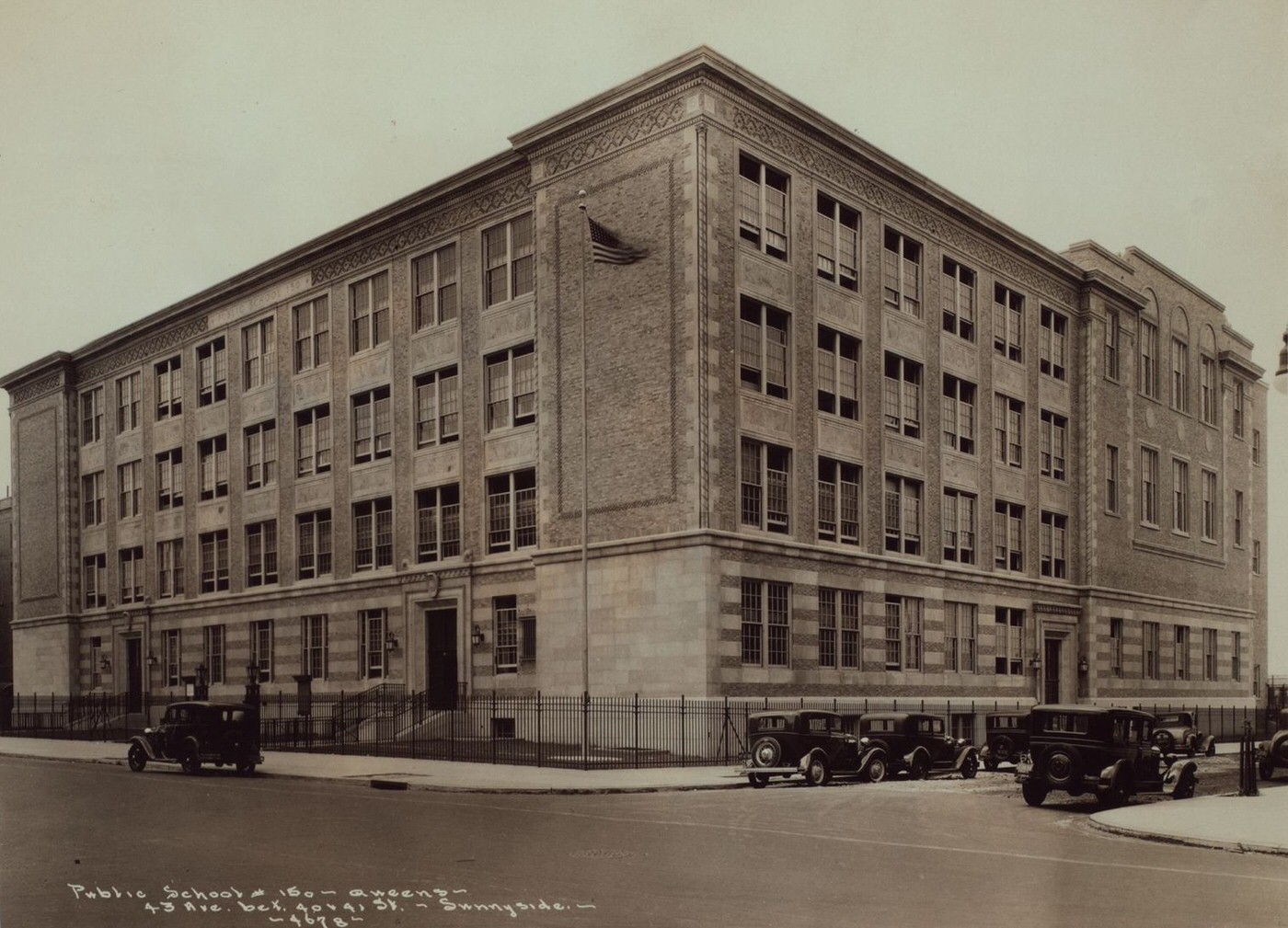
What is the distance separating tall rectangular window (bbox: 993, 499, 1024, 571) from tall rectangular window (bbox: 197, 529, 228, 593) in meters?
29.9

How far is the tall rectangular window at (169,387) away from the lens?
53.5 m

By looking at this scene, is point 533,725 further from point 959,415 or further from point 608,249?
point 959,415

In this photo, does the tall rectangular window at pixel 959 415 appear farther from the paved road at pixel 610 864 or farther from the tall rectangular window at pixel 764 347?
the paved road at pixel 610 864

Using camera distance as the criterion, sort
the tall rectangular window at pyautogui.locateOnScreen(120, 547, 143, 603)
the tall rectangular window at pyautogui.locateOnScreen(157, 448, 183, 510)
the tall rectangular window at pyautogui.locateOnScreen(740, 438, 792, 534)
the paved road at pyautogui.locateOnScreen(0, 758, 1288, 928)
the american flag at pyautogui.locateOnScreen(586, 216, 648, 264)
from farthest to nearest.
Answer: the tall rectangular window at pyautogui.locateOnScreen(120, 547, 143, 603), the tall rectangular window at pyautogui.locateOnScreen(157, 448, 183, 510), the tall rectangular window at pyautogui.locateOnScreen(740, 438, 792, 534), the american flag at pyautogui.locateOnScreen(586, 216, 648, 264), the paved road at pyautogui.locateOnScreen(0, 758, 1288, 928)

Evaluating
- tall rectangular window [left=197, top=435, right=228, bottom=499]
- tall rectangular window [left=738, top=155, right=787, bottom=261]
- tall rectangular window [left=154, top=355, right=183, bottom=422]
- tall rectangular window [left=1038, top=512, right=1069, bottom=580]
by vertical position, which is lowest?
tall rectangular window [left=1038, top=512, right=1069, bottom=580]

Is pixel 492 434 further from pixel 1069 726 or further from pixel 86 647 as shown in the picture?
pixel 86 647

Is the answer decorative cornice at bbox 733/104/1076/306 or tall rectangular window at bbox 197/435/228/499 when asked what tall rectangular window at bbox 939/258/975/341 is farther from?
tall rectangular window at bbox 197/435/228/499

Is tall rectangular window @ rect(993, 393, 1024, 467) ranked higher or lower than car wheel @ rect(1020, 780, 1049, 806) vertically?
higher

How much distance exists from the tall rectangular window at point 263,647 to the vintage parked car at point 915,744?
28.3m

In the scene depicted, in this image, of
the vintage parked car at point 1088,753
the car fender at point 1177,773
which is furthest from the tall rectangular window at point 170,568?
the car fender at point 1177,773

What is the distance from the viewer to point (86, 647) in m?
57.4

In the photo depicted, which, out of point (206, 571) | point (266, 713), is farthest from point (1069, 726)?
point (206, 571)

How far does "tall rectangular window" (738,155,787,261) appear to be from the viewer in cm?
3481

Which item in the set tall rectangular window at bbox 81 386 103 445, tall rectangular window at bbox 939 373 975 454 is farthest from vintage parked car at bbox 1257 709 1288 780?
tall rectangular window at bbox 81 386 103 445
